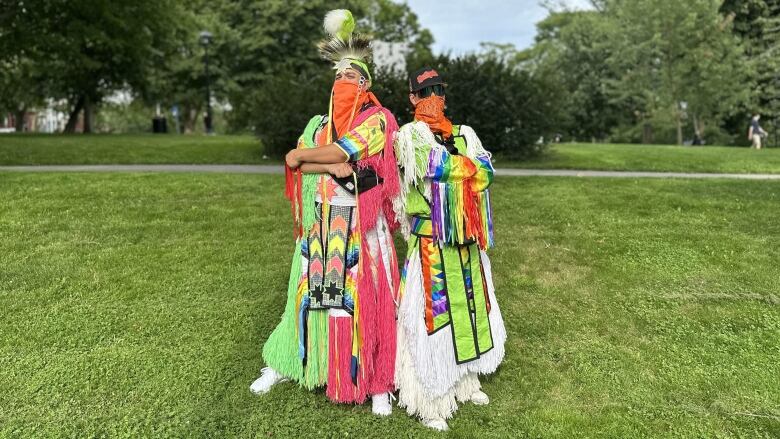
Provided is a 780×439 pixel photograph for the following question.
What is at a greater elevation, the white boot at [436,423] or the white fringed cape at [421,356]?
the white fringed cape at [421,356]

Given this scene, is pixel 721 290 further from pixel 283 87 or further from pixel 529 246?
pixel 283 87

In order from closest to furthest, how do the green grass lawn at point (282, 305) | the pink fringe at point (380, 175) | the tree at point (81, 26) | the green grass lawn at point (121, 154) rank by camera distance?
the pink fringe at point (380, 175) → the green grass lawn at point (282, 305) → the green grass lawn at point (121, 154) → the tree at point (81, 26)

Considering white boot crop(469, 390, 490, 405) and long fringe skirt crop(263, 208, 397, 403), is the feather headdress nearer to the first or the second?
long fringe skirt crop(263, 208, 397, 403)

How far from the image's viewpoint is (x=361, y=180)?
2.95 m

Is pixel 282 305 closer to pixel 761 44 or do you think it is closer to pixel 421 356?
pixel 421 356

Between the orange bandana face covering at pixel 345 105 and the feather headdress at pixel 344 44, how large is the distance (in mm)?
109

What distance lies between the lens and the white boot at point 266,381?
3463 mm

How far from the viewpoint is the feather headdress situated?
3002 millimetres

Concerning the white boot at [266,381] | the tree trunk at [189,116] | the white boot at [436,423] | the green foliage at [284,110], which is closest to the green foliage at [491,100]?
the green foliage at [284,110]

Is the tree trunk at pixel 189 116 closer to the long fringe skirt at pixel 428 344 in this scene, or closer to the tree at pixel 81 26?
the tree at pixel 81 26

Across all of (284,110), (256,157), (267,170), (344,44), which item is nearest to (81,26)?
(256,157)

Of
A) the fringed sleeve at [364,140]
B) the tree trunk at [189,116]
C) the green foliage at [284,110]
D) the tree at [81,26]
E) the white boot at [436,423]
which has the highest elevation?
the tree at [81,26]

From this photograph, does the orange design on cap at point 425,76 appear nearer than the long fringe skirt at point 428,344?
Yes

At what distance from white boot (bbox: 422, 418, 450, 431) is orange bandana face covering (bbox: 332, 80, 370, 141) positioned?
177cm
